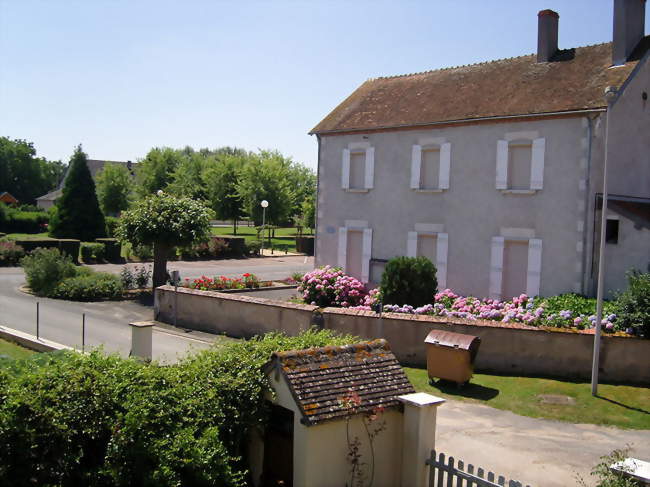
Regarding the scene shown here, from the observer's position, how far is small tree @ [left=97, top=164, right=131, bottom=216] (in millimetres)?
56625

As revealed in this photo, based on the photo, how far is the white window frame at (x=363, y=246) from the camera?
20.5 m

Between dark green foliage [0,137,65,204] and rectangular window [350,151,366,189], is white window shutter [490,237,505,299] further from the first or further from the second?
dark green foliage [0,137,65,204]

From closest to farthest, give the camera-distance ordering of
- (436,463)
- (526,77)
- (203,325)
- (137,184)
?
(436,463) → (203,325) → (526,77) → (137,184)

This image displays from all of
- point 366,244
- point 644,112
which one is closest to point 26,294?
point 366,244

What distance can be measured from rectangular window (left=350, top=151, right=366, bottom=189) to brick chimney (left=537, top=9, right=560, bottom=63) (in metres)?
6.35

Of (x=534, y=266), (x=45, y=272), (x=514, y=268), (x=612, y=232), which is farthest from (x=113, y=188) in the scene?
(x=612, y=232)

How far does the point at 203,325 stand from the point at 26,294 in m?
9.12

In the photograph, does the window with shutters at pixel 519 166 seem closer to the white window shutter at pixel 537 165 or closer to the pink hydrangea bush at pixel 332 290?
the white window shutter at pixel 537 165

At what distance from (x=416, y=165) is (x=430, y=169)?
1.49ft

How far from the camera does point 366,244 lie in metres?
20.5

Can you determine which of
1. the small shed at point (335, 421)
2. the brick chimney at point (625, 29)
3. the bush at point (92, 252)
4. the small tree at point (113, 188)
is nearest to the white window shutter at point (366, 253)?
the brick chimney at point (625, 29)

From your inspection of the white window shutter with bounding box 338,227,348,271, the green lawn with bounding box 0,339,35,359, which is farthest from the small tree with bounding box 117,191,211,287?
the green lawn with bounding box 0,339,35,359

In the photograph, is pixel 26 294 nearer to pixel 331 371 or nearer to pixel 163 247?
pixel 163 247

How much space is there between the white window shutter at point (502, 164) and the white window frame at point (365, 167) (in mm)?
4482
